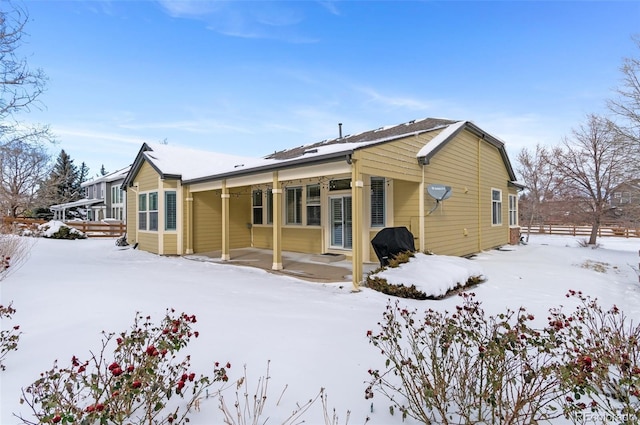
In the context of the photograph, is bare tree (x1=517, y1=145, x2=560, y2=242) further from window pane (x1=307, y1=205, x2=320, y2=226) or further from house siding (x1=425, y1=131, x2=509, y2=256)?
window pane (x1=307, y1=205, x2=320, y2=226)

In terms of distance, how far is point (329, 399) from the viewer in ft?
8.73

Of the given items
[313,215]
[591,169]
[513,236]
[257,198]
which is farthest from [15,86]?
[591,169]

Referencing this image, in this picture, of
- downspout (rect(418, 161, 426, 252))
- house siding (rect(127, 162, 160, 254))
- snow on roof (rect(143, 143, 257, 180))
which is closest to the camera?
downspout (rect(418, 161, 426, 252))

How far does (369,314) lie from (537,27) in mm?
10532

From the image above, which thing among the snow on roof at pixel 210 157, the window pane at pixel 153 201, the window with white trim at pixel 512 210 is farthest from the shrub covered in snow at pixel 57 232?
the window with white trim at pixel 512 210

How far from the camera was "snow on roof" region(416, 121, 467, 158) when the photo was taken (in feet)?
29.5

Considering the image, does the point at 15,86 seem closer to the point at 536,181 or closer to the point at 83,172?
the point at 536,181

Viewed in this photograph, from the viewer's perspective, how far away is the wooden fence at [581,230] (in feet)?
74.6

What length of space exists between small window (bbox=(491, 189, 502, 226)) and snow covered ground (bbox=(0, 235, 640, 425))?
439cm

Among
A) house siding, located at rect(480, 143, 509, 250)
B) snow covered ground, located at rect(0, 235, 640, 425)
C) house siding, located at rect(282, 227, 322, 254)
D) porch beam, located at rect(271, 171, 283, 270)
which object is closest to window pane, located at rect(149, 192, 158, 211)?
snow covered ground, located at rect(0, 235, 640, 425)

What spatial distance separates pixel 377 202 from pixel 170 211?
→ 7827mm

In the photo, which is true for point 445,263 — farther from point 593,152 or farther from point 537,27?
point 593,152

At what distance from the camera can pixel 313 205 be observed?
11258 mm

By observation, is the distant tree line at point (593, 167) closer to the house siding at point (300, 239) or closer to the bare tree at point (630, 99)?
the bare tree at point (630, 99)
